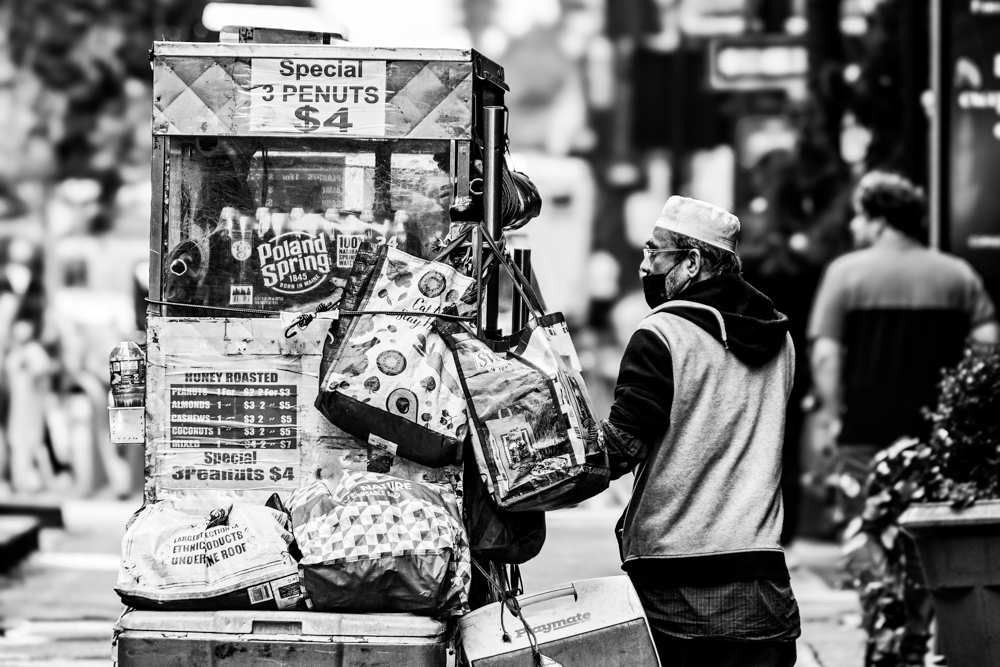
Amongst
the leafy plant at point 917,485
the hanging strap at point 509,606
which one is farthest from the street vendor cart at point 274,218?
the leafy plant at point 917,485

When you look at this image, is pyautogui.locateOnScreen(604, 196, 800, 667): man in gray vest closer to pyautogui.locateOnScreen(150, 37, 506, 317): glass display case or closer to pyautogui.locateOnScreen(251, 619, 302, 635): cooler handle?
pyautogui.locateOnScreen(150, 37, 506, 317): glass display case

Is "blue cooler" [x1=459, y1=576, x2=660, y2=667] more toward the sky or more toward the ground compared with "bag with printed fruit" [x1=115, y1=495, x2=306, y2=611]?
more toward the ground

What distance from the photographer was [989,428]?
5.09 m

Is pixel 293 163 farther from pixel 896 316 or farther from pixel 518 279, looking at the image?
pixel 896 316

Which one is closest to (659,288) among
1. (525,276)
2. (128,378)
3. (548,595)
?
(525,276)

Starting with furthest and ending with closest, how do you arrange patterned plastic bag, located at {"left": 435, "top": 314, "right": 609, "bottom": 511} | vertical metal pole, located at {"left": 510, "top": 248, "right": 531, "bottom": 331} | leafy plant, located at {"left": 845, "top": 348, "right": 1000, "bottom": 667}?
leafy plant, located at {"left": 845, "top": 348, "right": 1000, "bottom": 667} < vertical metal pole, located at {"left": 510, "top": 248, "right": 531, "bottom": 331} < patterned plastic bag, located at {"left": 435, "top": 314, "right": 609, "bottom": 511}

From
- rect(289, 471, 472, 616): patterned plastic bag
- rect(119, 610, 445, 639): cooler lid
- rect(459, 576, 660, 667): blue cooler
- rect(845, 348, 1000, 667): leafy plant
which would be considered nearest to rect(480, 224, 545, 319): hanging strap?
rect(289, 471, 472, 616): patterned plastic bag

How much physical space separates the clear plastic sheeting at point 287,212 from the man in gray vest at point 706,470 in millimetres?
687

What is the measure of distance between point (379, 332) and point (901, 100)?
6.57m

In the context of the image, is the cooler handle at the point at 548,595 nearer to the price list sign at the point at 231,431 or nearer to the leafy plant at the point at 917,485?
the price list sign at the point at 231,431

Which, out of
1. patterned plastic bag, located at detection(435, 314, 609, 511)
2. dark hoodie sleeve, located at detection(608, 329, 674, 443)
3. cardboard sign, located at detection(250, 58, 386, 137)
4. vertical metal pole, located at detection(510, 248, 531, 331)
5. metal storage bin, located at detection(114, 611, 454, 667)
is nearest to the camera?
metal storage bin, located at detection(114, 611, 454, 667)

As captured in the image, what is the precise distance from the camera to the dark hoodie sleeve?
3.61 meters

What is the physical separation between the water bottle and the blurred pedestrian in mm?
4263

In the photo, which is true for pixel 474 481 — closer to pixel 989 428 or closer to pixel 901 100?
pixel 989 428
